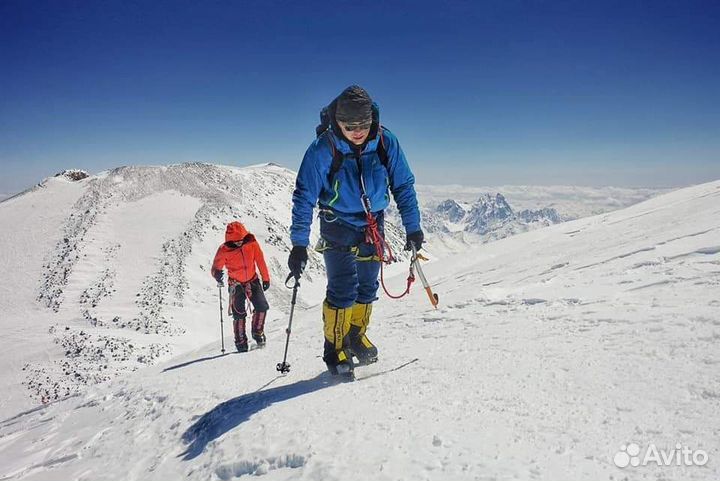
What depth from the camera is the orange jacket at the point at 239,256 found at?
9531 millimetres

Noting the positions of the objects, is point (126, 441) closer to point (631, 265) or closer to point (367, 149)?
point (367, 149)

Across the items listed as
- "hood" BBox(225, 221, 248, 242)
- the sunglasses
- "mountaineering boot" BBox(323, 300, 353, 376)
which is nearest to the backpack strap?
the sunglasses

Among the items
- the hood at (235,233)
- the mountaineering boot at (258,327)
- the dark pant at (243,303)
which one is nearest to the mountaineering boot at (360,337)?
the dark pant at (243,303)

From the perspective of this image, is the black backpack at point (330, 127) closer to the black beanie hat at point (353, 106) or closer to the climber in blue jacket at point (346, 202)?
the climber in blue jacket at point (346, 202)

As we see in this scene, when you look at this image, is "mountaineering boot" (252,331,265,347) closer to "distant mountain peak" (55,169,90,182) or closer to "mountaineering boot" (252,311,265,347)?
"mountaineering boot" (252,311,265,347)

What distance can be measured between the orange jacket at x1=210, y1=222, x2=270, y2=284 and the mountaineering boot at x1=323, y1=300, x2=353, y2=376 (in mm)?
4637

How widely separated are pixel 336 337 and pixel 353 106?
2.75m

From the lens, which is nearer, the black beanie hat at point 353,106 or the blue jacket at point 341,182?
the black beanie hat at point 353,106

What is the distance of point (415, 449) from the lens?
2.86m

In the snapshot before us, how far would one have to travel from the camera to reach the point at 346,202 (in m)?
4.99

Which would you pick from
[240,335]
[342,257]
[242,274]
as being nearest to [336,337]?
[342,257]

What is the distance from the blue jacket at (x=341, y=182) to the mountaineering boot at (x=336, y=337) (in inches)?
37.6

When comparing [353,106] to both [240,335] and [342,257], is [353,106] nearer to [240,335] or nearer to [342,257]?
[342,257]

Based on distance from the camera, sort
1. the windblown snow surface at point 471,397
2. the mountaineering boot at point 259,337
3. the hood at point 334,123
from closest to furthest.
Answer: the windblown snow surface at point 471,397 < the hood at point 334,123 < the mountaineering boot at point 259,337
